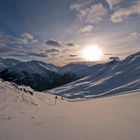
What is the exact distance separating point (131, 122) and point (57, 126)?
2628mm

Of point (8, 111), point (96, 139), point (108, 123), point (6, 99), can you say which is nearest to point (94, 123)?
point (108, 123)

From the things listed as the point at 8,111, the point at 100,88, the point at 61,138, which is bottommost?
the point at 61,138

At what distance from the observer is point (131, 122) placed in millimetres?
7332

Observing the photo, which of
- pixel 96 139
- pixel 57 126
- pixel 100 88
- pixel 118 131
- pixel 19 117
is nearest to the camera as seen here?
pixel 96 139

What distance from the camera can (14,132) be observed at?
6.47 meters

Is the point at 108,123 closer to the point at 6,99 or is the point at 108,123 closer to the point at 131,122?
the point at 131,122

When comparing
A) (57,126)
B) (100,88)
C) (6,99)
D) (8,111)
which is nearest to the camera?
(57,126)

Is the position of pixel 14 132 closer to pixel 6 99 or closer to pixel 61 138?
pixel 61 138

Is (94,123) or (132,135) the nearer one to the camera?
(132,135)

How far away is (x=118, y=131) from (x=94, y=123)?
1429mm

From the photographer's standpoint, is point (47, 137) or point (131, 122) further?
point (131, 122)

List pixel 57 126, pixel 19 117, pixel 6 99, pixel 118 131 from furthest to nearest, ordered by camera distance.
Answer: pixel 6 99
pixel 19 117
pixel 57 126
pixel 118 131

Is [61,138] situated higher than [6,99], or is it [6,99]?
[6,99]

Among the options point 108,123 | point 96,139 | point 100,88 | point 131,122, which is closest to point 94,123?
point 108,123
